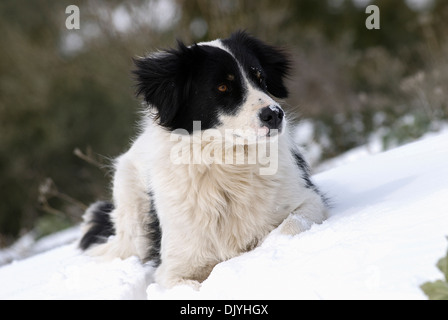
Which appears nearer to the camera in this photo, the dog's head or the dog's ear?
the dog's head

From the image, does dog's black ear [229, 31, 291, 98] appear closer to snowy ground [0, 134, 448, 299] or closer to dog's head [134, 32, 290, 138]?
dog's head [134, 32, 290, 138]

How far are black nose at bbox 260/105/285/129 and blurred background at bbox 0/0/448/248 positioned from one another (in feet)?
14.7

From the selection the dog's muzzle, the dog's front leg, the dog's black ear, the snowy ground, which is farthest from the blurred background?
the dog's muzzle

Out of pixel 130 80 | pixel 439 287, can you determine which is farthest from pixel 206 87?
pixel 130 80

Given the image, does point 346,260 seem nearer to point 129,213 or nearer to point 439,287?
point 439,287

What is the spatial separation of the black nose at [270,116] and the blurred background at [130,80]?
449 centimetres

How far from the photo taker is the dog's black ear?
3.86 metres

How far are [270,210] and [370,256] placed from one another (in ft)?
3.88

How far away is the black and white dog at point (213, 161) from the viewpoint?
128 inches

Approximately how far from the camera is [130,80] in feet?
32.7

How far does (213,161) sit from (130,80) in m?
7.02

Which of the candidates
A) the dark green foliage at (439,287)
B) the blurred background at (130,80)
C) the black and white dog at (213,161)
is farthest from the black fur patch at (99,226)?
the blurred background at (130,80)
